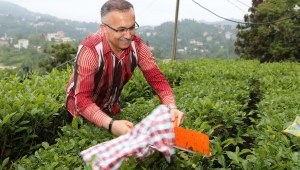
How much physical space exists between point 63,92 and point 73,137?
54.3 inches

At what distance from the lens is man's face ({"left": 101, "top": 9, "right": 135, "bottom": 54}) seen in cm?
218

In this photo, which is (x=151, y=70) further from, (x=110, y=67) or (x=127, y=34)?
(x=127, y=34)

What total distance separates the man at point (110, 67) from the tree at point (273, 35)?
19880 mm

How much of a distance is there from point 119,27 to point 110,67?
1.21ft

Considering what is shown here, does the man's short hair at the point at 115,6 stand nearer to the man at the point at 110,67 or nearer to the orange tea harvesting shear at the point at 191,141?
the man at the point at 110,67

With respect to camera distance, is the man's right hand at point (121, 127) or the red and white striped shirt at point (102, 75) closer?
the man's right hand at point (121, 127)

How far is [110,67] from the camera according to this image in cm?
246

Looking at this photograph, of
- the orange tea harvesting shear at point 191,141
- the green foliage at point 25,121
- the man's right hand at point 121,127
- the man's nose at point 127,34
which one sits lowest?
the green foliage at point 25,121

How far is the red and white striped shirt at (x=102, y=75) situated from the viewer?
228 centimetres

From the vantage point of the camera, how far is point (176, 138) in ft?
6.36

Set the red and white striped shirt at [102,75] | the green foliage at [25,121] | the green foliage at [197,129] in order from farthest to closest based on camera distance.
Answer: the green foliage at [25,121]
the red and white striped shirt at [102,75]
the green foliage at [197,129]

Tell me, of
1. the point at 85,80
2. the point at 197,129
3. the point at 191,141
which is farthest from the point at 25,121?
the point at 191,141

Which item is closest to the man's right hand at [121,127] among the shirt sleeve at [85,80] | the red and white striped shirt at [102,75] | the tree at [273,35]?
the red and white striped shirt at [102,75]

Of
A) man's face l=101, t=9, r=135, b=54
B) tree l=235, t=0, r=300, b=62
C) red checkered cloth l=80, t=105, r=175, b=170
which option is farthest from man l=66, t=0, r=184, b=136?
tree l=235, t=0, r=300, b=62
